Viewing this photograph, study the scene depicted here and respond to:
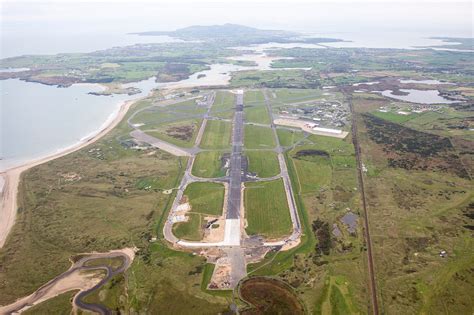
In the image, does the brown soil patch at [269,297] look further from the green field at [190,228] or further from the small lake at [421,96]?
the small lake at [421,96]

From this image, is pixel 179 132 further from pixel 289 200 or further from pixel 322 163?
pixel 289 200

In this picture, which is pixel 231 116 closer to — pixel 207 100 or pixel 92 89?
pixel 207 100

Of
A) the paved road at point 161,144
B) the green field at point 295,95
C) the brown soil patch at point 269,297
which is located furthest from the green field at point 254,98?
the brown soil patch at point 269,297

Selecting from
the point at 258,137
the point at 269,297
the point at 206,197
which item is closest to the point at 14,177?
the point at 206,197

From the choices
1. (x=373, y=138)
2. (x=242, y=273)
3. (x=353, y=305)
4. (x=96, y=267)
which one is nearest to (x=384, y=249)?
(x=353, y=305)

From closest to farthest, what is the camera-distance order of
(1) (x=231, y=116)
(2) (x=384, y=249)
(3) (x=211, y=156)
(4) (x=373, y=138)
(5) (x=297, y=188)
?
(2) (x=384, y=249), (5) (x=297, y=188), (3) (x=211, y=156), (4) (x=373, y=138), (1) (x=231, y=116)

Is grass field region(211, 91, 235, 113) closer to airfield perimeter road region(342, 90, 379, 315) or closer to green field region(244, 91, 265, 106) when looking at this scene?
green field region(244, 91, 265, 106)
